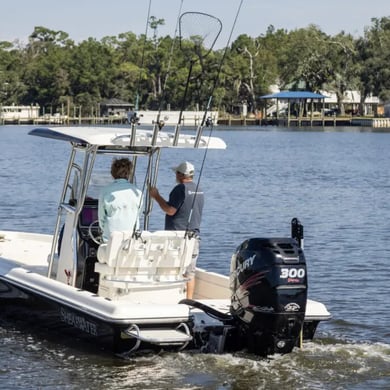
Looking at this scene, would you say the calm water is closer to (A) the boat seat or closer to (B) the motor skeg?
(B) the motor skeg

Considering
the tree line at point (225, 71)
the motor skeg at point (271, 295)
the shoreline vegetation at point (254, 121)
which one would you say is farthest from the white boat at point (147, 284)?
the shoreline vegetation at point (254, 121)

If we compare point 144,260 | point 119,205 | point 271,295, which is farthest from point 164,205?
point 271,295

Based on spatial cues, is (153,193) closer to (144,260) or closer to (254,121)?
(144,260)

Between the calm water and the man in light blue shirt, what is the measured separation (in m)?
1.26

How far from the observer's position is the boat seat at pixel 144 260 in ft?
36.0

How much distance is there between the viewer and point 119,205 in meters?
11.2

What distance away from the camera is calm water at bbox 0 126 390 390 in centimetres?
1059

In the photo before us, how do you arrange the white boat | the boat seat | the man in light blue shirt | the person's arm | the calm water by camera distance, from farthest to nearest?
the person's arm, the man in light blue shirt, the boat seat, the calm water, the white boat

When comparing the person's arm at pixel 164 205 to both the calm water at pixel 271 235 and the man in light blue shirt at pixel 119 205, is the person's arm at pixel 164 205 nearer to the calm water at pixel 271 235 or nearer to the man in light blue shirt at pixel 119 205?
the man in light blue shirt at pixel 119 205

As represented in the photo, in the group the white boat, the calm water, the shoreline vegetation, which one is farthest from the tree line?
the white boat

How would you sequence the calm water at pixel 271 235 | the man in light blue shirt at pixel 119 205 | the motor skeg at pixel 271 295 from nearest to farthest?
the motor skeg at pixel 271 295
the calm water at pixel 271 235
the man in light blue shirt at pixel 119 205

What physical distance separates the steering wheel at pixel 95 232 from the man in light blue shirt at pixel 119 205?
0.98 feet

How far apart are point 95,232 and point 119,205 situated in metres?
0.70

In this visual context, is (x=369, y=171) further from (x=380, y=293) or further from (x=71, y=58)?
(x=71, y=58)
